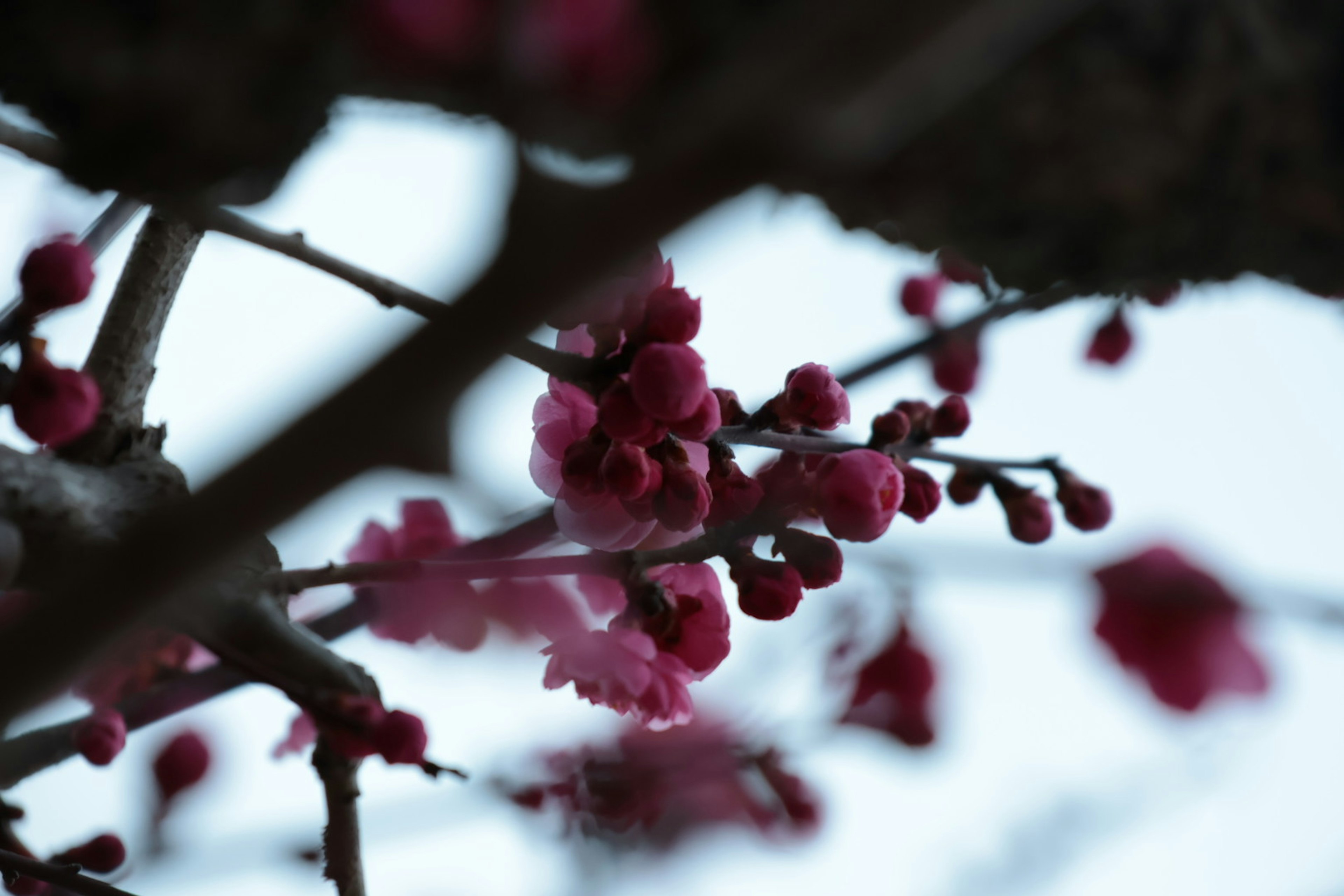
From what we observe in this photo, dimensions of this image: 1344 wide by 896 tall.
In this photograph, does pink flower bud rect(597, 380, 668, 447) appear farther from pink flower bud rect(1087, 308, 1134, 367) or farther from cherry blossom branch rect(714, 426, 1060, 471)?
pink flower bud rect(1087, 308, 1134, 367)

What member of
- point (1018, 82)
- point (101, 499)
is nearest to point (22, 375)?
point (101, 499)

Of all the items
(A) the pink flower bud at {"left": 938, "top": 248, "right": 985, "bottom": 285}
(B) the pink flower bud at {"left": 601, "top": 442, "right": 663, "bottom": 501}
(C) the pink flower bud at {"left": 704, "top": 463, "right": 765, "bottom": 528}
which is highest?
(A) the pink flower bud at {"left": 938, "top": 248, "right": 985, "bottom": 285}

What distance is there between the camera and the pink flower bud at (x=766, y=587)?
1.52ft

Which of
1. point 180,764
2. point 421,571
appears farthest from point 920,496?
point 180,764

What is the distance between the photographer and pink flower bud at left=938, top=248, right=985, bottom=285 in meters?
0.97

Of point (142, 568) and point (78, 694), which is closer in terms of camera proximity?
point (142, 568)

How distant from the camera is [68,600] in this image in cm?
16

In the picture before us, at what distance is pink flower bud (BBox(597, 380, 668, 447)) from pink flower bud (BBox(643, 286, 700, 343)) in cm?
4

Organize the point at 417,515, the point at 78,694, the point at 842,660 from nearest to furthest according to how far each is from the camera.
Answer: the point at 78,694 < the point at 417,515 < the point at 842,660

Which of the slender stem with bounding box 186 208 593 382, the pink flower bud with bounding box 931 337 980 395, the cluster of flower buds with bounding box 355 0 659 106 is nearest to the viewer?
the slender stem with bounding box 186 208 593 382

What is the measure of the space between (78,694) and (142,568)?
0.62m

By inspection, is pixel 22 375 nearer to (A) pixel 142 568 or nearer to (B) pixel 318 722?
(B) pixel 318 722

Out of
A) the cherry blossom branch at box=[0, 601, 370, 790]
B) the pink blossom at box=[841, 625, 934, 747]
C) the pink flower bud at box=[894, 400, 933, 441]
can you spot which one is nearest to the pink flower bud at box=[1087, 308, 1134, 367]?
the pink blossom at box=[841, 625, 934, 747]

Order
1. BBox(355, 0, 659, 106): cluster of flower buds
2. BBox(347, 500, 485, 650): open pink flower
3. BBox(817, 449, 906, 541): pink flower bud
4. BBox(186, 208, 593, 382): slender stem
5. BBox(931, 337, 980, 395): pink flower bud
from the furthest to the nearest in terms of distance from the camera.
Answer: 1. BBox(355, 0, 659, 106): cluster of flower buds
2. BBox(931, 337, 980, 395): pink flower bud
3. BBox(347, 500, 485, 650): open pink flower
4. BBox(817, 449, 906, 541): pink flower bud
5. BBox(186, 208, 593, 382): slender stem
